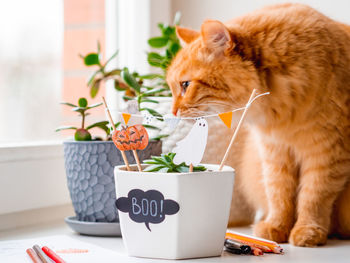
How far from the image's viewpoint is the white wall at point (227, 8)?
1.49m

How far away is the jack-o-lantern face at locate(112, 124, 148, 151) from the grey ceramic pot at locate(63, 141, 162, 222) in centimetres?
20

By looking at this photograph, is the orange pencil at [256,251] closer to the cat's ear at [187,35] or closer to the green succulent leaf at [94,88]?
the cat's ear at [187,35]

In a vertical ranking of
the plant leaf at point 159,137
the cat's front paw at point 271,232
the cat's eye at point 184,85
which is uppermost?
the cat's eye at point 184,85

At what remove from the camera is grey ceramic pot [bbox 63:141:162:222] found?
1.15 metres

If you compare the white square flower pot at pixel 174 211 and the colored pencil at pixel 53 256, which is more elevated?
the white square flower pot at pixel 174 211

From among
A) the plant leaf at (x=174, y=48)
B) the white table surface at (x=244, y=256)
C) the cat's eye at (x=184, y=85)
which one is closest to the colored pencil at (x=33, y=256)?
the white table surface at (x=244, y=256)

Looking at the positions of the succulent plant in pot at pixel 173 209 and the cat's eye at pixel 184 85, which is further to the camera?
the cat's eye at pixel 184 85

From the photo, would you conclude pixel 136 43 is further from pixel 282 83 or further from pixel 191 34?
pixel 282 83

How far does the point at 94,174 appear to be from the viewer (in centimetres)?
116

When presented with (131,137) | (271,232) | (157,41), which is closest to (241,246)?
(271,232)

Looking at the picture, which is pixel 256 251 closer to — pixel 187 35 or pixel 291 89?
pixel 291 89

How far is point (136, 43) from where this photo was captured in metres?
1.79

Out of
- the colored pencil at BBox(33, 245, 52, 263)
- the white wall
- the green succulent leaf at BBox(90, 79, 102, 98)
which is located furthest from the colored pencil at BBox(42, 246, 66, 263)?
the white wall

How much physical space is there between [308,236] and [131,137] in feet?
1.53
